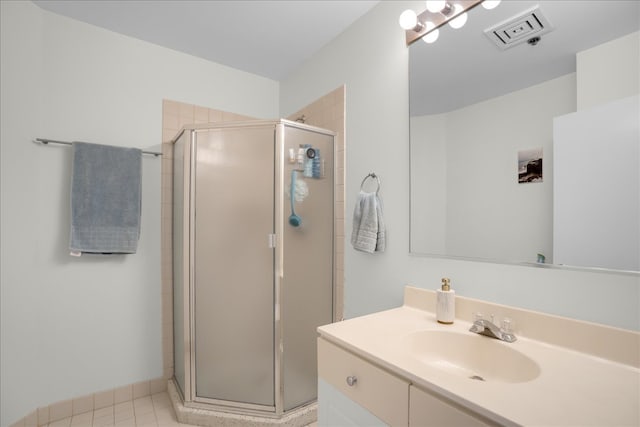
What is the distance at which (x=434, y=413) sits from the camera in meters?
0.70

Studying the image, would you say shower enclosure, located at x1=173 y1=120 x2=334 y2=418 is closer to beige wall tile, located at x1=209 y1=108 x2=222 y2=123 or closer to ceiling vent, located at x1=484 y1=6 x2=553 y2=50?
beige wall tile, located at x1=209 y1=108 x2=222 y2=123

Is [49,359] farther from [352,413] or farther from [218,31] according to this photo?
[218,31]

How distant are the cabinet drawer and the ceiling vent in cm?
121

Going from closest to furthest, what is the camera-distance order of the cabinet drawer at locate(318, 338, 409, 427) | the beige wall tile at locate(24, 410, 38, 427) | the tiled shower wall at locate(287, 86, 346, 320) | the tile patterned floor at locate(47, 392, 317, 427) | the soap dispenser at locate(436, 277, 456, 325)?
the cabinet drawer at locate(318, 338, 409, 427), the soap dispenser at locate(436, 277, 456, 325), the beige wall tile at locate(24, 410, 38, 427), the tile patterned floor at locate(47, 392, 317, 427), the tiled shower wall at locate(287, 86, 346, 320)

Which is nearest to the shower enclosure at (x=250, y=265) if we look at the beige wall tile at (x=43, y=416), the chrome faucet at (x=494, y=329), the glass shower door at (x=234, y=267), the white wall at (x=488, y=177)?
the glass shower door at (x=234, y=267)

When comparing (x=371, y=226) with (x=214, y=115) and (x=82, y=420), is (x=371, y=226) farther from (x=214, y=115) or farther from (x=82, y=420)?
(x=82, y=420)

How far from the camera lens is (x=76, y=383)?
183cm

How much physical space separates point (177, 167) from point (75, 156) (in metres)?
0.54

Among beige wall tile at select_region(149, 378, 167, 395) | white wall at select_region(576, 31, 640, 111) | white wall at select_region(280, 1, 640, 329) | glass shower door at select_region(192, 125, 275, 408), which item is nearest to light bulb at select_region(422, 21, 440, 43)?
white wall at select_region(280, 1, 640, 329)

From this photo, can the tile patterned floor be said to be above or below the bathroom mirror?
below

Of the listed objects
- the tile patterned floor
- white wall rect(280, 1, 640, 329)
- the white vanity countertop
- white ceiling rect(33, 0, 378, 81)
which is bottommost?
the tile patterned floor

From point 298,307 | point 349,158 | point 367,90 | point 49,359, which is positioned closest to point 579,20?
point 367,90

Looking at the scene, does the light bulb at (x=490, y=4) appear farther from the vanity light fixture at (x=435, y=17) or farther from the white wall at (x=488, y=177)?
the white wall at (x=488, y=177)

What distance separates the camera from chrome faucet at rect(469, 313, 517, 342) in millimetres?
984
